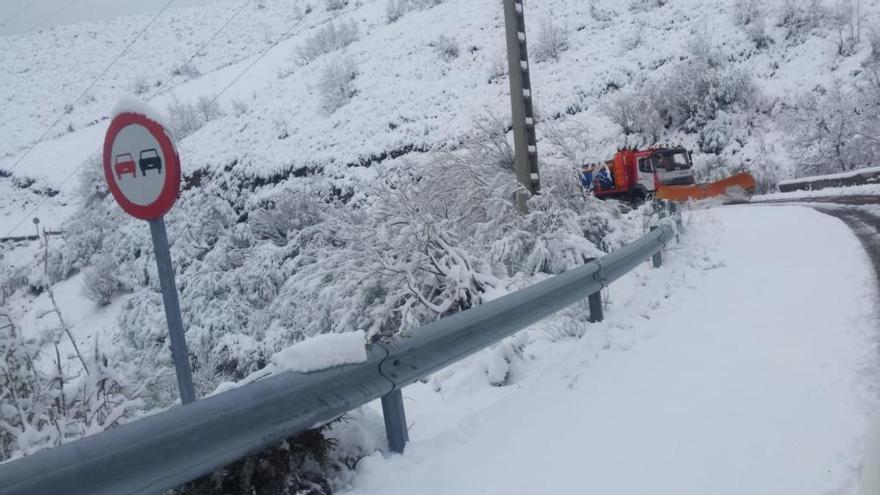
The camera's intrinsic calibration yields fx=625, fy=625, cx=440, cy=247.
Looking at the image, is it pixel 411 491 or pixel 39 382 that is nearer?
pixel 411 491

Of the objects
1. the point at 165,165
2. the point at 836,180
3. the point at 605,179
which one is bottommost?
the point at 836,180

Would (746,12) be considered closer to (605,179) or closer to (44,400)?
(605,179)

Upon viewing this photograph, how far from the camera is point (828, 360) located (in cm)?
390

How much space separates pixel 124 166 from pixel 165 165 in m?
0.31

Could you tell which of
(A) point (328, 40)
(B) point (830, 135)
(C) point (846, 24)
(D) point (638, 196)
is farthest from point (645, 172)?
(A) point (328, 40)

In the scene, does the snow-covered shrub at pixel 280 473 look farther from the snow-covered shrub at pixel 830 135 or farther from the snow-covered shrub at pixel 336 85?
the snow-covered shrub at pixel 336 85

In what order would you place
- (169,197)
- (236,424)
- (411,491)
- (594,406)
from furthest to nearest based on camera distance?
(594,406) < (169,197) < (411,491) < (236,424)

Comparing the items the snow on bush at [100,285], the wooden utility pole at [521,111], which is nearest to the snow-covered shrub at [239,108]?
the snow on bush at [100,285]

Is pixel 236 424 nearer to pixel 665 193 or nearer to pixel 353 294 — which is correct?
pixel 353 294

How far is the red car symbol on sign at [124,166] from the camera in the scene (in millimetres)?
3508

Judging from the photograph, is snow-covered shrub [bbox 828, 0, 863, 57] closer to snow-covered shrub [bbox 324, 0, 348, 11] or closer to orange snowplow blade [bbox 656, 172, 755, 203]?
orange snowplow blade [bbox 656, 172, 755, 203]

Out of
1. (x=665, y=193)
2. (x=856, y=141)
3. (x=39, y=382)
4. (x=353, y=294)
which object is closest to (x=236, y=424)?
(x=39, y=382)

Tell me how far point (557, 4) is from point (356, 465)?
4829 centimetres

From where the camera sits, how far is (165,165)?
3.41 m
